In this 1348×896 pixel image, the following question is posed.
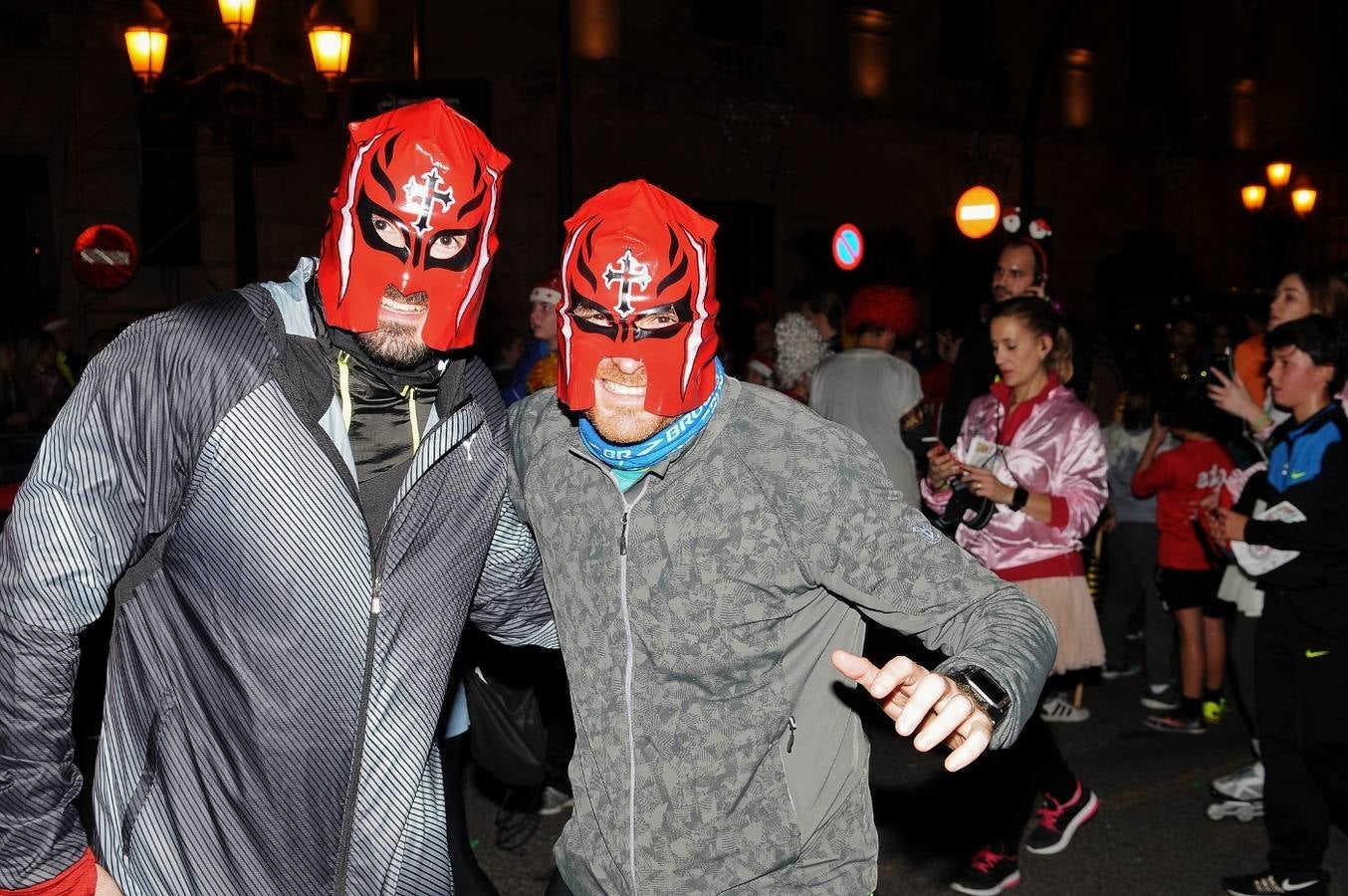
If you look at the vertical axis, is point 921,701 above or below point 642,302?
below

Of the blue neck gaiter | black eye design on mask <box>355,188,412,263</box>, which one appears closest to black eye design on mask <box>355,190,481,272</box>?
black eye design on mask <box>355,188,412,263</box>

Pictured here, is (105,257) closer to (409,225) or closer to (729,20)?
(729,20)

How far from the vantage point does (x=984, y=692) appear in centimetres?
216

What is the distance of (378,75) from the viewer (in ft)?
54.8

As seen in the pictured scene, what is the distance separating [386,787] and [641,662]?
56cm

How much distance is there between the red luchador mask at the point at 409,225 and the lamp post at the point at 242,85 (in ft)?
Answer: 23.7

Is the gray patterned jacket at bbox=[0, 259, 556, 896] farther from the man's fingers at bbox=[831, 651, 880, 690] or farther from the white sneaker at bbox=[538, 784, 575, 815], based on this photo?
the white sneaker at bbox=[538, 784, 575, 815]

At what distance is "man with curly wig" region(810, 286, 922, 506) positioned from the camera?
23.9 feet

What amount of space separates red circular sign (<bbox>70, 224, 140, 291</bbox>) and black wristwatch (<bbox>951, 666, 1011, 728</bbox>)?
48.2 ft

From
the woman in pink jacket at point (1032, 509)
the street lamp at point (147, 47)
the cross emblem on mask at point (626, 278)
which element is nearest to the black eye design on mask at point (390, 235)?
the cross emblem on mask at point (626, 278)

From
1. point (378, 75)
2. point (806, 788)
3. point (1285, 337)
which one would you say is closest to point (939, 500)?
point (1285, 337)

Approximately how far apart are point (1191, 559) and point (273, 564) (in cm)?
617

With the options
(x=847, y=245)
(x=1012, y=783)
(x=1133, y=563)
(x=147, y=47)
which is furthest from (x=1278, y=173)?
(x=1012, y=783)

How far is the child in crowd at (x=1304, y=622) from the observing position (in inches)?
191
